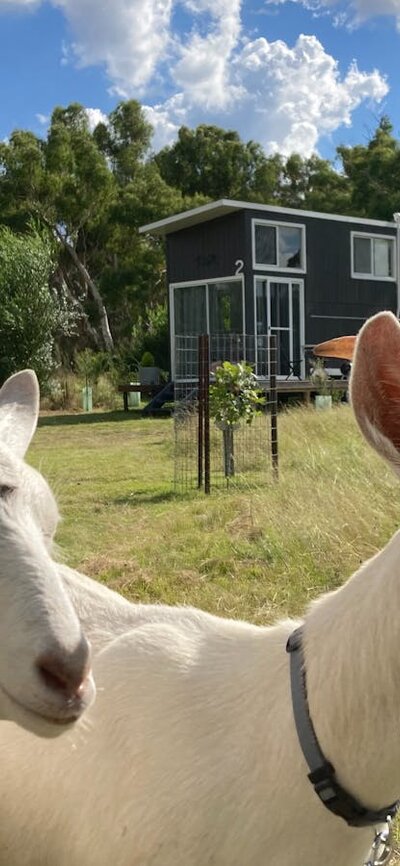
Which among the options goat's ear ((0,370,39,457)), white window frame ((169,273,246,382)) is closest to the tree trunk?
white window frame ((169,273,246,382))

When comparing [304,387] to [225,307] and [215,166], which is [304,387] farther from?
[215,166]

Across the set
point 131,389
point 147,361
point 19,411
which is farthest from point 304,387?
point 19,411

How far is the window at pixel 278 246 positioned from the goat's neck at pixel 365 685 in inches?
797

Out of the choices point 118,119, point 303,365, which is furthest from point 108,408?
point 118,119

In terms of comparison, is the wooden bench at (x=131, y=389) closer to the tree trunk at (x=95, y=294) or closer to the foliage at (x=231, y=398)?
the foliage at (x=231, y=398)

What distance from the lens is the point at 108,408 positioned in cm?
2277

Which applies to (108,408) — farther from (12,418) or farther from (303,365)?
(12,418)

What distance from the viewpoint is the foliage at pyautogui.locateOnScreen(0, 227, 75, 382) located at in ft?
74.5

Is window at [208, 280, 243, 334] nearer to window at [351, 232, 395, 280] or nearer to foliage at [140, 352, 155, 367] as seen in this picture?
foliage at [140, 352, 155, 367]

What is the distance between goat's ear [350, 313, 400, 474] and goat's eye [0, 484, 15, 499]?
0.77 m

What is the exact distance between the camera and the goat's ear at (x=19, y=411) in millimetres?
1849

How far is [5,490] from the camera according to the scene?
1.65 metres

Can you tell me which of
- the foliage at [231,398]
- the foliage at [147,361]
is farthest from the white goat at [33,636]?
the foliage at [147,361]

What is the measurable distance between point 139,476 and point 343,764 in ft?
30.7
